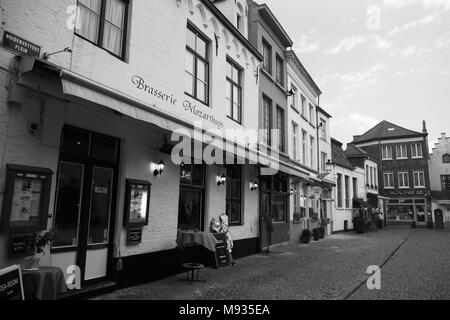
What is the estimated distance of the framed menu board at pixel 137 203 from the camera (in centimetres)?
704

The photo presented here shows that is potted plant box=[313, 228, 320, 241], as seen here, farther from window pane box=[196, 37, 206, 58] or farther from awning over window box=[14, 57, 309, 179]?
awning over window box=[14, 57, 309, 179]

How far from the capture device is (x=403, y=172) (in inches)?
1539

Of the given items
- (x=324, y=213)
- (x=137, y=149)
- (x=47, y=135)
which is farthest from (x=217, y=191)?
(x=324, y=213)

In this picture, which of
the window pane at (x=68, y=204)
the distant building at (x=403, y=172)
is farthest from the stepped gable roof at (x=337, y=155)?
the window pane at (x=68, y=204)

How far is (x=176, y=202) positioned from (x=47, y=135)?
3829mm

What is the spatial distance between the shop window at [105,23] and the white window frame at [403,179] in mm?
38978

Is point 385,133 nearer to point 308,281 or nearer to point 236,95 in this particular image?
point 236,95

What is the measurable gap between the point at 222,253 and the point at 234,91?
5.60m

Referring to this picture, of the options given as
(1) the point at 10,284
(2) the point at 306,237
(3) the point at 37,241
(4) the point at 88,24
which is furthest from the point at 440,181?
(1) the point at 10,284

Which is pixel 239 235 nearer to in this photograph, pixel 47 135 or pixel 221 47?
pixel 221 47

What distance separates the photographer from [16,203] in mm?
4945

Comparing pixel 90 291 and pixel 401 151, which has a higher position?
pixel 401 151

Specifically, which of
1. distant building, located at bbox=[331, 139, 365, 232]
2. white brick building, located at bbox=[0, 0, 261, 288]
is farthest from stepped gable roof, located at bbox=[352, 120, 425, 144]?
white brick building, located at bbox=[0, 0, 261, 288]

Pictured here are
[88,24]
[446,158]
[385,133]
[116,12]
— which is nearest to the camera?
[88,24]
